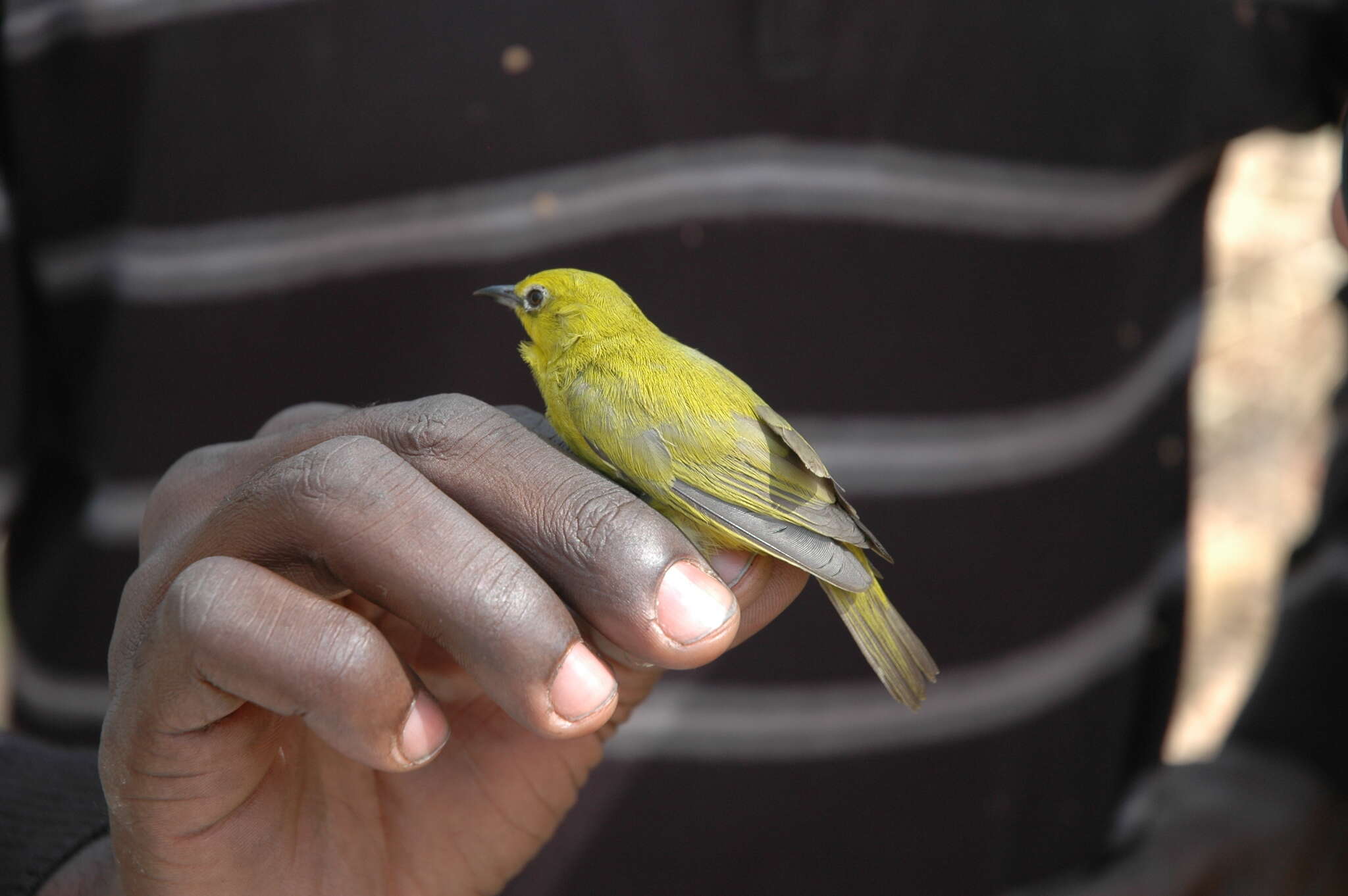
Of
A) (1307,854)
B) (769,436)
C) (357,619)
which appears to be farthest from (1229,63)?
(357,619)

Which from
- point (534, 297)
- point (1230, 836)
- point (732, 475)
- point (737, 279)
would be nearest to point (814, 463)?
point (732, 475)

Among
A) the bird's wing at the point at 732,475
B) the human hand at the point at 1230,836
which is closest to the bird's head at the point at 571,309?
the bird's wing at the point at 732,475

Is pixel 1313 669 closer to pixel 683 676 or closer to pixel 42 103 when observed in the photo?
pixel 683 676

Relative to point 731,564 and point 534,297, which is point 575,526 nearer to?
point 731,564

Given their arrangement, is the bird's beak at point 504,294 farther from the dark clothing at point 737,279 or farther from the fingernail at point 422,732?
the fingernail at point 422,732

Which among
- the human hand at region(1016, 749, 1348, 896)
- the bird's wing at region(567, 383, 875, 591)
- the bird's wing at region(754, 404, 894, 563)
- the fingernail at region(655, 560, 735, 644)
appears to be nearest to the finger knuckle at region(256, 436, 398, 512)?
the fingernail at region(655, 560, 735, 644)
